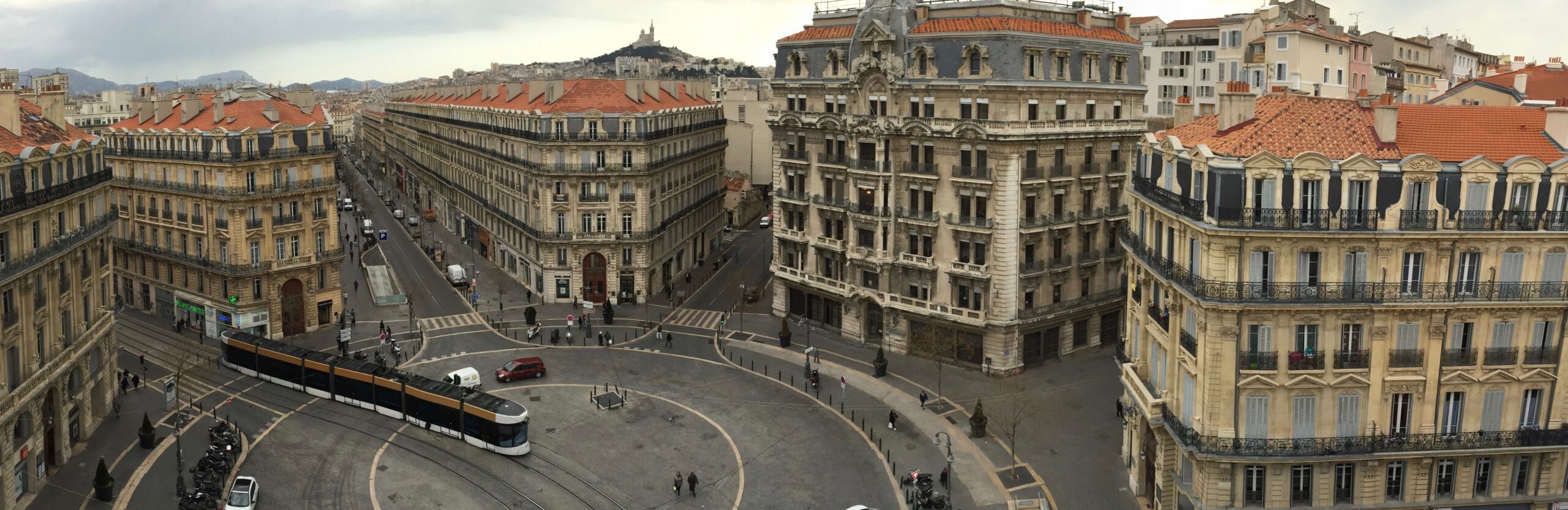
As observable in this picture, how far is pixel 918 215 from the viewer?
3054 inches

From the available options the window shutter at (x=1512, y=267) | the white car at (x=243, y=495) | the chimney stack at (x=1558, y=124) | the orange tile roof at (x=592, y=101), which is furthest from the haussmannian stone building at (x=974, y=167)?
the white car at (x=243, y=495)

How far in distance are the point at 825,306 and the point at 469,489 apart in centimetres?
3777

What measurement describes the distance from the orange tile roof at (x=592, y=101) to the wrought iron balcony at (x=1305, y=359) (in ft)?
210

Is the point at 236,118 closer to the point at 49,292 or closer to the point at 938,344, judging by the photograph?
the point at 49,292

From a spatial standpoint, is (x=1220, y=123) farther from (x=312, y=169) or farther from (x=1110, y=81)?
(x=312, y=169)

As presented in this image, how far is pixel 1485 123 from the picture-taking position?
45.2 m

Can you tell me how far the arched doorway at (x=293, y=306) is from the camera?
8619 centimetres

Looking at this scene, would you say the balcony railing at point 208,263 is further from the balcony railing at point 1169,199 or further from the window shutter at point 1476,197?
the window shutter at point 1476,197

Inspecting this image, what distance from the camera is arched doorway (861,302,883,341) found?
82.6 metres

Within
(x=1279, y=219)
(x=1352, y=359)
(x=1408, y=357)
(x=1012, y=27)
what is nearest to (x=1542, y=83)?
(x=1408, y=357)

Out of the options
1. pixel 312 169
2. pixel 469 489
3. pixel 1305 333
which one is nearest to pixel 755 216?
pixel 312 169

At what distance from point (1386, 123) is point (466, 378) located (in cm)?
5480

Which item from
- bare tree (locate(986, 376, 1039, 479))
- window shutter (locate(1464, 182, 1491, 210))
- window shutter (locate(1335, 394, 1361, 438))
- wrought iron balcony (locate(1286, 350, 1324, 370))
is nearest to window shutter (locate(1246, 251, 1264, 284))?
wrought iron balcony (locate(1286, 350, 1324, 370))

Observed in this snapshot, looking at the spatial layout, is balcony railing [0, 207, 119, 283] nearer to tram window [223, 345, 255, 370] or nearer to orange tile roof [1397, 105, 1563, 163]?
tram window [223, 345, 255, 370]
